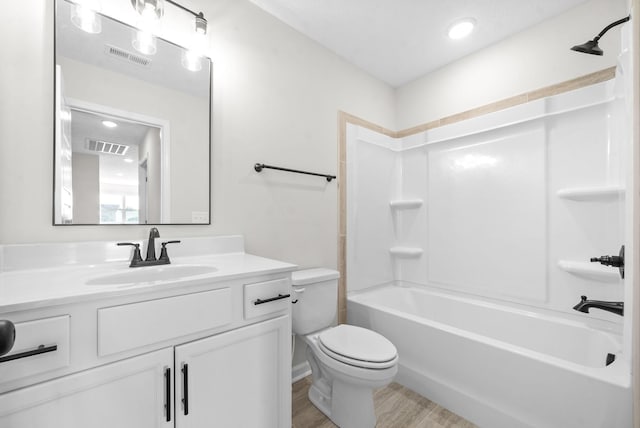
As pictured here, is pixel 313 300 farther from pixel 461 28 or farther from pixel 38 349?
pixel 461 28

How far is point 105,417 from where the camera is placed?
797mm

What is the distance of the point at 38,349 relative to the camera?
690 millimetres

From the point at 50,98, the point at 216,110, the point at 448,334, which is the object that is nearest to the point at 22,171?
the point at 50,98

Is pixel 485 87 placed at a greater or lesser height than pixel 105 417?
greater

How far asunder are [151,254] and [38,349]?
59cm

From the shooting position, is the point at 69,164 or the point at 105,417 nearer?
the point at 105,417

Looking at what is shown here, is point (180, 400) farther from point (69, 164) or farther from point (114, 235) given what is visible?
point (69, 164)

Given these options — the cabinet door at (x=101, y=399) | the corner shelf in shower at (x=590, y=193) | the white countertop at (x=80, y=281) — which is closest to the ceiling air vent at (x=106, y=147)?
the white countertop at (x=80, y=281)

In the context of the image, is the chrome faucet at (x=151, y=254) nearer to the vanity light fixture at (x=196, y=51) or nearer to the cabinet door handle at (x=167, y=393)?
the cabinet door handle at (x=167, y=393)

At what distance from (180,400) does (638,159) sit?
60.8 inches

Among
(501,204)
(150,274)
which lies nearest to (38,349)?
(150,274)

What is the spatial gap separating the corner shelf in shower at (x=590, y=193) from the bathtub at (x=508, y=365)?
0.77m

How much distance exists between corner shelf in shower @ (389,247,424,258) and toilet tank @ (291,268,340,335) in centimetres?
100

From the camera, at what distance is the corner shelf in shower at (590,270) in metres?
1.55
